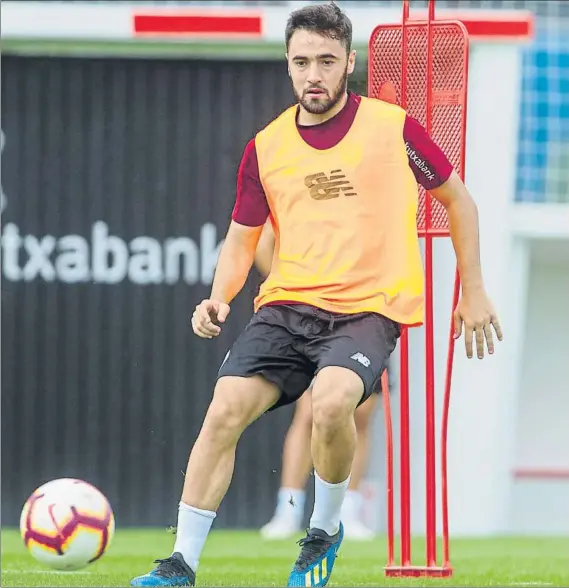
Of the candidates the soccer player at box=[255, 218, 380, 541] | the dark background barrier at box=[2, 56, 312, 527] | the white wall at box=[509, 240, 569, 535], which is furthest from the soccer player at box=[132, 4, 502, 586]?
the white wall at box=[509, 240, 569, 535]

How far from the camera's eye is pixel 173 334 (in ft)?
37.2

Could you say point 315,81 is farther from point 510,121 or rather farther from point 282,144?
point 510,121

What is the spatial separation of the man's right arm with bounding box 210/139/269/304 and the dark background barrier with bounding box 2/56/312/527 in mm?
5453

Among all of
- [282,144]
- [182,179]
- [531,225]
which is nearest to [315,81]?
[282,144]

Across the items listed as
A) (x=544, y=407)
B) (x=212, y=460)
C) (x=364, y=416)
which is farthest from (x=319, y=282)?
(x=544, y=407)

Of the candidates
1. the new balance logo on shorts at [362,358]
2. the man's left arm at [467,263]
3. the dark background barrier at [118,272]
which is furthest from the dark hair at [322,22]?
the dark background barrier at [118,272]

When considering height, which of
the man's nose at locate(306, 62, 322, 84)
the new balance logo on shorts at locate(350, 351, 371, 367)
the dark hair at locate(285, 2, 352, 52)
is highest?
the dark hair at locate(285, 2, 352, 52)

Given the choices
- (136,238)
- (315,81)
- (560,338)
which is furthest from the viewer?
(560,338)

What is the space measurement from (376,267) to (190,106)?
606cm

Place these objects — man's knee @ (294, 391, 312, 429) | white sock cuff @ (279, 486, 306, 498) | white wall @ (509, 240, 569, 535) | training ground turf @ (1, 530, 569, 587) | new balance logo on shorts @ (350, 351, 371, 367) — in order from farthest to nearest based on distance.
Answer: white wall @ (509, 240, 569, 535) < man's knee @ (294, 391, 312, 429) < white sock cuff @ (279, 486, 306, 498) < training ground turf @ (1, 530, 569, 587) < new balance logo on shorts @ (350, 351, 371, 367)

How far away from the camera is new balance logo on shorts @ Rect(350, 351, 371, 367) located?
541cm

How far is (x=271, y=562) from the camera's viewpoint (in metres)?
7.94

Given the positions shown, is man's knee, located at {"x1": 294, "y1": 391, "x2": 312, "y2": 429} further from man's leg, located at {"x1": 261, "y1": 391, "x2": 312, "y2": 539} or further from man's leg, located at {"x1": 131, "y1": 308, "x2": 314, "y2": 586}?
man's leg, located at {"x1": 131, "y1": 308, "x2": 314, "y2": 586}

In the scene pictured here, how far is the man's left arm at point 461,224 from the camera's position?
227 inches
